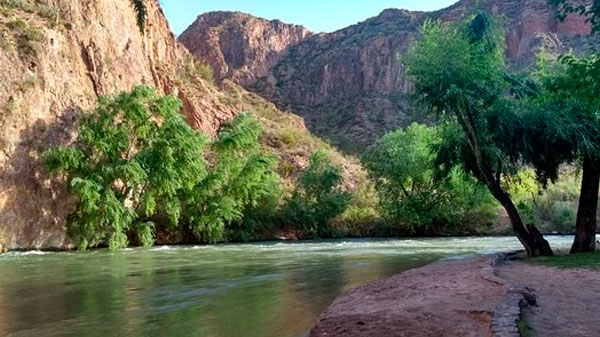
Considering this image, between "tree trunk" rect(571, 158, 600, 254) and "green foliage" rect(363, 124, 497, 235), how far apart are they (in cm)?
1952

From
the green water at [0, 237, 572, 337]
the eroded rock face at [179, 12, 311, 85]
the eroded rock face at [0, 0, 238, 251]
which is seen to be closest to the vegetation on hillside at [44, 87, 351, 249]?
the eroded rock face at [0, 0, 238, 251]

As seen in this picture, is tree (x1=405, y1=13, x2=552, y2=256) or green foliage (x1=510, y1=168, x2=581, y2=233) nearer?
tree (x1=405, y1=13, x2=552, y2=256)

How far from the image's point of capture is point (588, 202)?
15.3 metres

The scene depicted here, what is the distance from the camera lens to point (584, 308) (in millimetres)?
7273

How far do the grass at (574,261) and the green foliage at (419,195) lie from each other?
70.6 ft

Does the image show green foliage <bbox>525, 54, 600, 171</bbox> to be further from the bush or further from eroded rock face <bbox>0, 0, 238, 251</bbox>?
eroded rock face <bbox>0, 0, 238, 251</bbox>

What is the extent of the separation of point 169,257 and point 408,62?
11.6 m

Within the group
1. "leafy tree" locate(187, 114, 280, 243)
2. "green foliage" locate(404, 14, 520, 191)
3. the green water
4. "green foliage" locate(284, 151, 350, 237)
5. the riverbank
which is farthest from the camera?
"green foliage" locate(284, 151, 350, 237)

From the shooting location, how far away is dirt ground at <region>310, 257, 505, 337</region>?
240 inches

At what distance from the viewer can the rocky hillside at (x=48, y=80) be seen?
2775cm

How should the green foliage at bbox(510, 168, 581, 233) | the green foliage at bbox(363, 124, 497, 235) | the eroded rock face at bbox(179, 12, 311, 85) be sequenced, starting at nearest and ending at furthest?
1. the green foliage at bbox(363, 124, 497, 235)
2. the green foliage at bbox(510, 168, 581, 233)
3. the eroded rock face at bbox(179, 12, 311, 85)

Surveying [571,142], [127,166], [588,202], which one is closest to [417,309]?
[571,142]

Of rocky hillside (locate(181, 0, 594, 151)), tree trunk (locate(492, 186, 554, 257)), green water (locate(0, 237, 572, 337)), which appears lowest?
green water (locate(0, 237, 572, 337))

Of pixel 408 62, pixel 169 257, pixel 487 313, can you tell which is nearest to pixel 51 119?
pixel 169 257
